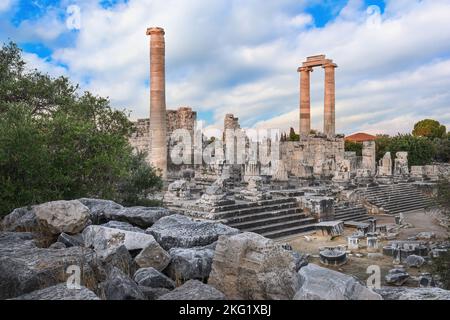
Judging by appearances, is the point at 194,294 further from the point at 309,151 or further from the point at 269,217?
the point at 309,151

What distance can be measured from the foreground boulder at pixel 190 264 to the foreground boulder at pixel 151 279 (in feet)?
0.88

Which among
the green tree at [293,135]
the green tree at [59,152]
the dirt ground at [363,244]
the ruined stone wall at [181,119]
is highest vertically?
the green tree at [293,135]

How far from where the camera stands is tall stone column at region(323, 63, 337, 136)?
104ft

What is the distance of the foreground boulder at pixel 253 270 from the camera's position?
295 centimetres

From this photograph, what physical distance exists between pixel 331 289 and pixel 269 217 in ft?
37.0

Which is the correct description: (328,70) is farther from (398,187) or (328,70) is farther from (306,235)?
(306,235)

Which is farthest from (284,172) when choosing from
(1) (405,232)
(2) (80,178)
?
(2) (80,178)

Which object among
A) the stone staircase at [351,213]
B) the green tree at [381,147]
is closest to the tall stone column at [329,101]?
the green tree at [381,147]

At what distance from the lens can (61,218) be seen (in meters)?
4.51

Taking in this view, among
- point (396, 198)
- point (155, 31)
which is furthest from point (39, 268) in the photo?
point (396, 198)

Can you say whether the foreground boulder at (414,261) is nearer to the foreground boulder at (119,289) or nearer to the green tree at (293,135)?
the foreground boulder at (119,289)

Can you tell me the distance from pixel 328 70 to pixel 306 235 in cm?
2184

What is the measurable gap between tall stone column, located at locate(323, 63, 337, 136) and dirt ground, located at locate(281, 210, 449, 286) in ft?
49.2

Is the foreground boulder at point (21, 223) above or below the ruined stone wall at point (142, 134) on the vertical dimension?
below
